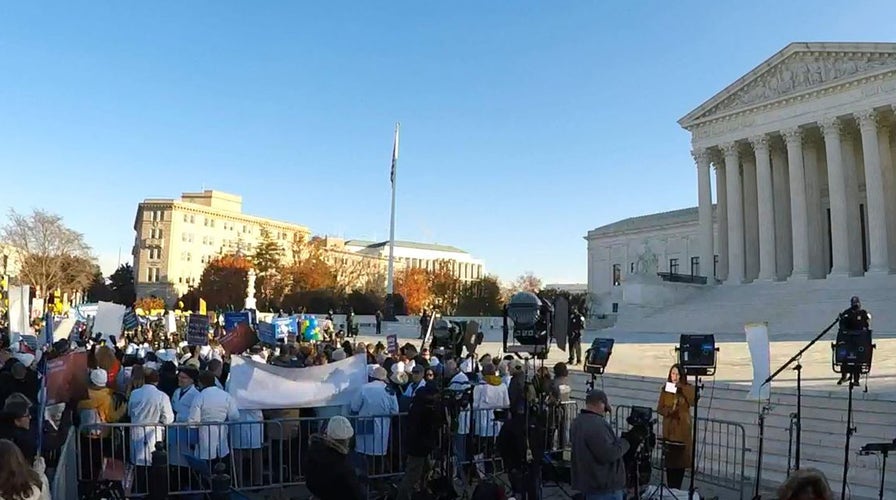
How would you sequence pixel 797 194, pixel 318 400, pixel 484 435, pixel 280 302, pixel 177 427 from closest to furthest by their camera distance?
pixel 177 427
pixel 318 400
pixel 484 435
pixel 797 194
pixel 280 302

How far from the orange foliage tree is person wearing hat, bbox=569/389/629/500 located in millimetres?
73883

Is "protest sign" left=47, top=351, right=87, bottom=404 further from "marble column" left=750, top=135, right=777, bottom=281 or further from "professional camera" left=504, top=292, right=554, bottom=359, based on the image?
"marble column" left=750, top=135, right=777, bottom=281

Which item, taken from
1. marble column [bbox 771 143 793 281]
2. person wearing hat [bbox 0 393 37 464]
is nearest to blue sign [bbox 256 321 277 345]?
person wearing hat [bbox 0 393 37 464]

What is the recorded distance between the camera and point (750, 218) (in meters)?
48.6

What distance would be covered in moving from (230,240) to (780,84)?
286 feet

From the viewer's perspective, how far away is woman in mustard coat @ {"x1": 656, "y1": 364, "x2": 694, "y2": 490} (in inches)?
337

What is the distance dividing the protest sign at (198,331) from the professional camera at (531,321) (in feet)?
35.7

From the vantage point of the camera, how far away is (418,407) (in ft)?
25.7

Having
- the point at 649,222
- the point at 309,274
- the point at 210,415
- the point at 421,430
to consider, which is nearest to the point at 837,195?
the point at 649,222

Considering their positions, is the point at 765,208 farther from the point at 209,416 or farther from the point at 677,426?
the point at 209,416

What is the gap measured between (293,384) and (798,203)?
1663 inches

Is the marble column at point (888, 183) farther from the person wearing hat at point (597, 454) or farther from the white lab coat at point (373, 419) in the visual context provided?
the person wearing hat at point (597, 454)

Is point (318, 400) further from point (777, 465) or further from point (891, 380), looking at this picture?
point (891, 380)

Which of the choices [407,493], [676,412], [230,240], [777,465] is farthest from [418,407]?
[230,240]
